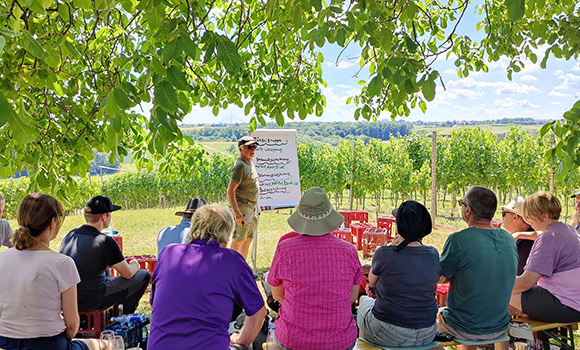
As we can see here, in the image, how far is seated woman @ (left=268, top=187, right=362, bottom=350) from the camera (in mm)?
2223

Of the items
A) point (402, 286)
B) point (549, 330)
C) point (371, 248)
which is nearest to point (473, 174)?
point (371, 248)

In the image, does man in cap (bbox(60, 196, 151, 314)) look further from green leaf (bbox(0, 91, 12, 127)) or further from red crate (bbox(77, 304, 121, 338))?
green leaf (bbox(0, 91, 12, 127))

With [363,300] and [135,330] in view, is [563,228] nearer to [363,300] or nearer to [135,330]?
[363,300]

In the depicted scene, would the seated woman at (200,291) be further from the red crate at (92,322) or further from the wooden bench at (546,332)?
the wooden bench at (546,332)

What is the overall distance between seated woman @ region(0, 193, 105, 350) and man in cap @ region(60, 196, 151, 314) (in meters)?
0.73

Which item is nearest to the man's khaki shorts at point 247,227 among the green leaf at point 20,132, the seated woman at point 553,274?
the seated woman at point 553,274

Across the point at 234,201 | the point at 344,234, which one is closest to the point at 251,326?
the point at 234,201

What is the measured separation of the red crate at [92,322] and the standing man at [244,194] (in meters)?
1.80

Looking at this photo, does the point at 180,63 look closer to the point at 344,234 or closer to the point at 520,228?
the point at 520,228

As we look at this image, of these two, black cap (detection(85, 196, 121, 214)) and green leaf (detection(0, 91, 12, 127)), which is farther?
black cap (detection(85, 196, 121, 214))

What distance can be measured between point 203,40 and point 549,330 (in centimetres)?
314

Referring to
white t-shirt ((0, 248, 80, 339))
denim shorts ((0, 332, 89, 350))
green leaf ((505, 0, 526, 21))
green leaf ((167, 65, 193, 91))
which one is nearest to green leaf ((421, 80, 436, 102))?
green leaf ((505, 0, 526, 21))

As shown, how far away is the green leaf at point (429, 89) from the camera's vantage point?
1584 millimetres

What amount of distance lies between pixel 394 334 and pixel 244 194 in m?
2.79
